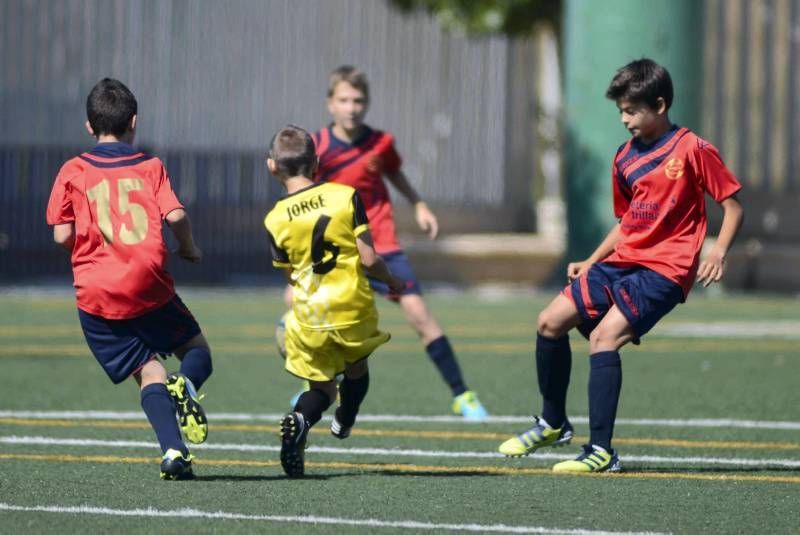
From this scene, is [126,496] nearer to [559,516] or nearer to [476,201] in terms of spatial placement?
[559,516]

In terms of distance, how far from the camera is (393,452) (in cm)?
861

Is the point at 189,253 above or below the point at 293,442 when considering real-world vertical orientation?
above

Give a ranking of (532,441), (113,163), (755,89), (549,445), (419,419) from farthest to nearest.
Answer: (755,89) < (419,419) < (549,445) < (532,441) < (113,163)

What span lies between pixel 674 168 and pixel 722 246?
1.33 ft

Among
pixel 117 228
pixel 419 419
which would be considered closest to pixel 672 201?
pixel 117 228

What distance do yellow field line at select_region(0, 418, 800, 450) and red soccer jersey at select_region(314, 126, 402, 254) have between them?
1.45 metres

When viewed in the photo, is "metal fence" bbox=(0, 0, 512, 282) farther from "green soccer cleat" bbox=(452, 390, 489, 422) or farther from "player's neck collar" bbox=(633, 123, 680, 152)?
"player's neck collar" bbox=(633, 123, 680, 152)

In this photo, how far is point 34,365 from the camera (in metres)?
13.1

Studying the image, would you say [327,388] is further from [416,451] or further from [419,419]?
[419,419]

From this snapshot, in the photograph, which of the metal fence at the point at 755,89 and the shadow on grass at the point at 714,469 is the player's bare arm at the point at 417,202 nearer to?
the shadow on grass at the point at 714,469

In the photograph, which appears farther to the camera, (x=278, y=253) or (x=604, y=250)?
(x=604, y=250)

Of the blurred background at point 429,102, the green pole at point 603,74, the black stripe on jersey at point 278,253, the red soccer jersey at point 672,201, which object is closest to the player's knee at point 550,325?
the red soccer jersey at point 672,201

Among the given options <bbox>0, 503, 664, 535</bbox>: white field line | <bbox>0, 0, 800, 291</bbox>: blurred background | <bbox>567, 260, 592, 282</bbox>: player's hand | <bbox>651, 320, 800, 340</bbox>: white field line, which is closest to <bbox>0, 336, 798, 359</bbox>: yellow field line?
<bbox>651, 320, 800, 340</bbox>: white field line

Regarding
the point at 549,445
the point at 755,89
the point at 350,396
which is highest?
the point at 755,89
